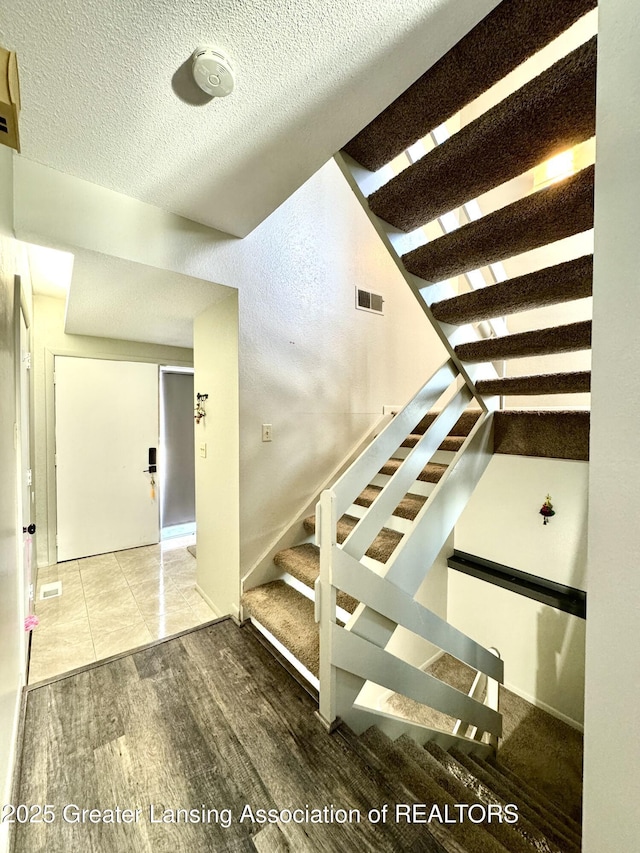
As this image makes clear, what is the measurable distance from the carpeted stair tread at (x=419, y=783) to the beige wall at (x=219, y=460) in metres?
1.09

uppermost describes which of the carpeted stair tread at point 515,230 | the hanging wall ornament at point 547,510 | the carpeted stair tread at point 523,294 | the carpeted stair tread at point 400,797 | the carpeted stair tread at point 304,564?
the carpeted stair tread at point 515,230

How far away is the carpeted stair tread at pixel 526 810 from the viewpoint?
1.28m

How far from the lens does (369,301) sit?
9.52ft

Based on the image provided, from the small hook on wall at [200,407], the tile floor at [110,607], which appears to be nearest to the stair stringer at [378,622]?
the tile floor at [110,607]

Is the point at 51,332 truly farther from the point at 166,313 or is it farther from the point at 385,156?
the point at 385,156

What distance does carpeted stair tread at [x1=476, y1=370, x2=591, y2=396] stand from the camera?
158 centimetres

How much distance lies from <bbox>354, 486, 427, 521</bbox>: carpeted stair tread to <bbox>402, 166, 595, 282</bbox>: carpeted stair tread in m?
1.26

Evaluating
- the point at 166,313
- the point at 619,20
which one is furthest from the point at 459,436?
the point at 166,313

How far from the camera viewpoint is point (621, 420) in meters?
0.65

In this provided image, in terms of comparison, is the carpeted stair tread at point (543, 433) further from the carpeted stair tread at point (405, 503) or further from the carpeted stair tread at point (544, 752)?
the carpeted stair tread at point (544, 752)

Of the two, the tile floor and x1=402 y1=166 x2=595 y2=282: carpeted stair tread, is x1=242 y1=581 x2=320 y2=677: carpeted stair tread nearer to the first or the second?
the tile floor

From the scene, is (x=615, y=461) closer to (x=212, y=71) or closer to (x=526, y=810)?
(x=212, y=71)

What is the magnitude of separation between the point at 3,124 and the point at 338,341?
7.09ft

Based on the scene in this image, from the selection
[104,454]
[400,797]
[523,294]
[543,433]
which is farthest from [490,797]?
[104,454]
